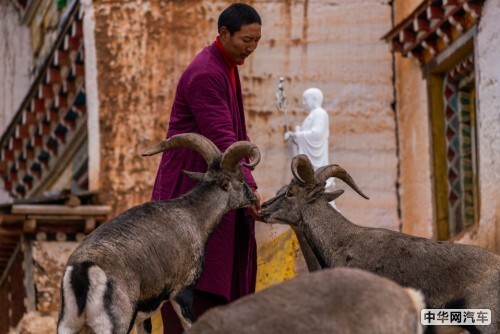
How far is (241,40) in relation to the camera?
34.2 feet

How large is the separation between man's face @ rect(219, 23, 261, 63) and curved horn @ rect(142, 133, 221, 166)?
0.62 metres

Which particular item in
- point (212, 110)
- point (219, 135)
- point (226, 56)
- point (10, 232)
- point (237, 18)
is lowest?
point (10, 232)

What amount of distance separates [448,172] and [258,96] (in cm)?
268

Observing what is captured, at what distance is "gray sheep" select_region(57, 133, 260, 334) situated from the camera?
9148 millimetres

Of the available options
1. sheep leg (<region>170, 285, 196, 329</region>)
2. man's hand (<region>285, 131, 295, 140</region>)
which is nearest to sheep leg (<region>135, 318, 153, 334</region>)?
sheep leg (<region>170, 285, 196, 329</region>)

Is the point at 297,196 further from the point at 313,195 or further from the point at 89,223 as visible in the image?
the point at 89,223

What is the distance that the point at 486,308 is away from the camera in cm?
999

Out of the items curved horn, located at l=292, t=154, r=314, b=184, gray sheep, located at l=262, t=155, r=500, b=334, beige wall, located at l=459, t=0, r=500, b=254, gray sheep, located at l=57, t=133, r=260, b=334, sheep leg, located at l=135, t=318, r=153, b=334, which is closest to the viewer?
gray sheep, located at l=57, t=133, r=260, b=334

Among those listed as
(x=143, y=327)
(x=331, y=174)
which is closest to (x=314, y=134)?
(x=331, y=174)

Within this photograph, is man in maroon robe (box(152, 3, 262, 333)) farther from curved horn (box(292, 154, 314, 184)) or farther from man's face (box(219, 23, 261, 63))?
curved horn (box(292, 154, 314, 184))

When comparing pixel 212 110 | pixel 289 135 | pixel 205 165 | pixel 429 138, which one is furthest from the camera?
pixel 429 138

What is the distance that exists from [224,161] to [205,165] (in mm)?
343

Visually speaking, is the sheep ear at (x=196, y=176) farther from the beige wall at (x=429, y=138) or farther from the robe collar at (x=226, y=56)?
the beige wall at (x=429, y=138)

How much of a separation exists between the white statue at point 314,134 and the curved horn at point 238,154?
9.04m
